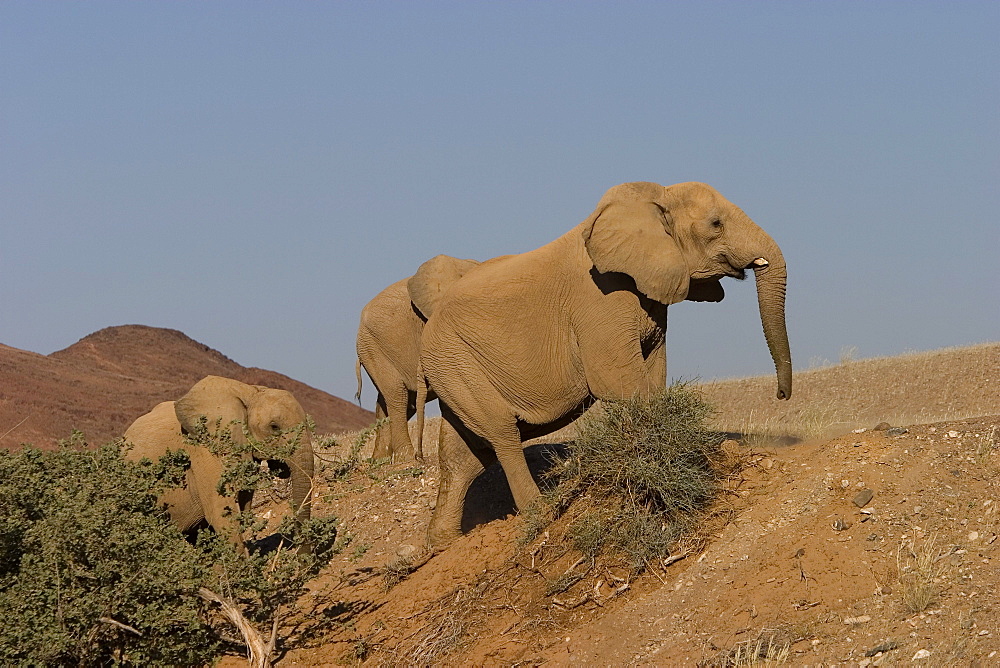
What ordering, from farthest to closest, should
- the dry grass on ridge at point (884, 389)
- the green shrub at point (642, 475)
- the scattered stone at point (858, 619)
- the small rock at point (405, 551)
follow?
the dry grass on ridge at point (884, 389), the small rock at point (405, 551), the green shrub at point (642, 475), the scattered stone at point (858, 619)

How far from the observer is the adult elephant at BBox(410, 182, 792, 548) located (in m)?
10.8

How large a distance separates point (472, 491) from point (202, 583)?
3962mm

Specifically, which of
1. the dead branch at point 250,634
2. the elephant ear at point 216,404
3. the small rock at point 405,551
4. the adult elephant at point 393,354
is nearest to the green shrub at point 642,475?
the small rock at point 405,551

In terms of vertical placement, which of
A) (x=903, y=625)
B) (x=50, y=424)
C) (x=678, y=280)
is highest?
(x=50, y=424)

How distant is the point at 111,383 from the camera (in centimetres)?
4656

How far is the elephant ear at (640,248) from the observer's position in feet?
35.4

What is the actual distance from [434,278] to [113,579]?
660 centimetres

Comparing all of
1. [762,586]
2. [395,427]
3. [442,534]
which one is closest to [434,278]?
[395,427]

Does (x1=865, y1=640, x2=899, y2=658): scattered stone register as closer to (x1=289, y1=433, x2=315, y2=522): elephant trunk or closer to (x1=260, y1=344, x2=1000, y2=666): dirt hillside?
(x1=260, y1=344, x2=1000, y2=666): dirt hillside

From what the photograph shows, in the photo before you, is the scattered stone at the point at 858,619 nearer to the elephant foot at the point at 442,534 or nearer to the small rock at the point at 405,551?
the elephant foot at the point at 442,534

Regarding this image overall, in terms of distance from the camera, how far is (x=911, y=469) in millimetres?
9633

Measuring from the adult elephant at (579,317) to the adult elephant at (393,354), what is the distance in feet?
17.5

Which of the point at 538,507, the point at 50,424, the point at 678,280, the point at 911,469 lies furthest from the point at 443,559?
the point at 50,424

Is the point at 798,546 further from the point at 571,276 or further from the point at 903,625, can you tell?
the point at 571,276
